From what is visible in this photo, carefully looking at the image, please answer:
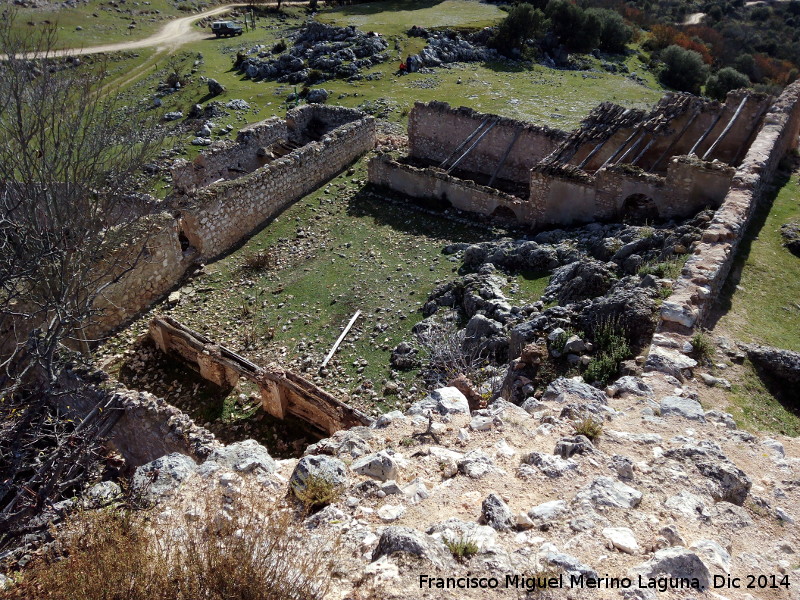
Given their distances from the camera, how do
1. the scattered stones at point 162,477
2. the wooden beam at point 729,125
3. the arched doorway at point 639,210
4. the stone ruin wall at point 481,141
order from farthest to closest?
the stone ruin wall at point 481,141, the wooden beam at point 729,125, the arched doorway at point 639,210, the scattered stones at point 162,477

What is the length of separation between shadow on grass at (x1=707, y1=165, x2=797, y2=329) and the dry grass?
7.73m

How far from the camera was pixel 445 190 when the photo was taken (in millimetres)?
16859

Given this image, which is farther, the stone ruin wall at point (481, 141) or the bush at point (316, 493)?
the stone ruin wall at point (481, 141)

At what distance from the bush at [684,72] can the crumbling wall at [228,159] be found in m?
24.3

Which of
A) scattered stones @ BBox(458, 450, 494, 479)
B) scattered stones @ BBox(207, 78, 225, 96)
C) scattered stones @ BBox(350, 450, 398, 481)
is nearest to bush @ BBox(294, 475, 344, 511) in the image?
scattered stones @ BBox(350, 450, 398, 481)

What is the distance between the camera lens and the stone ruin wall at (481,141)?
1825 cm

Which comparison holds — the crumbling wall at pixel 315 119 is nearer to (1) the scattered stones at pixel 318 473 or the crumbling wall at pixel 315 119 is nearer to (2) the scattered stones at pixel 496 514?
(1) the scattered stones at pixel 318 473

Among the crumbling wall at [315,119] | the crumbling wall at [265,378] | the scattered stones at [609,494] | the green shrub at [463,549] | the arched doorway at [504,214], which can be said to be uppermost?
the green shrub at [463,549]

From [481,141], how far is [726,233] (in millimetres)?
10112

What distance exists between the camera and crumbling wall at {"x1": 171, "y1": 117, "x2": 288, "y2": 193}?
17.4 m

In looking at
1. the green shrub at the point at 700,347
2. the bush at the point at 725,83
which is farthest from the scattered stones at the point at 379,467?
the bush at the point at 725,83

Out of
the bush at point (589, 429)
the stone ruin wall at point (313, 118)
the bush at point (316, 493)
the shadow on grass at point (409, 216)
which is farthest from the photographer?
the stone ruin wall at point (313, 118)

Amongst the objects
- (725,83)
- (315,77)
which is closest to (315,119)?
(315,77)

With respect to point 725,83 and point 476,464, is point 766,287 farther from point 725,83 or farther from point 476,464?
point 725,83
